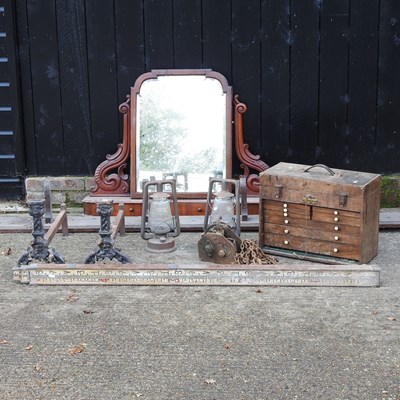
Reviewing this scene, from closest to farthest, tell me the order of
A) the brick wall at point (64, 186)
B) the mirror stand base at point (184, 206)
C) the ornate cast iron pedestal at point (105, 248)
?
the ornate cast iron pedestal at point (105, 248), the mirror stand base at point (184, 206), the brick wall at point (64, 186)

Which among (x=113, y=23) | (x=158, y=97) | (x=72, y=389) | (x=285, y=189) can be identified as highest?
(x=113, y=23)

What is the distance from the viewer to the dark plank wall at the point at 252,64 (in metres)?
6.20

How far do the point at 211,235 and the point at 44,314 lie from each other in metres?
1.22

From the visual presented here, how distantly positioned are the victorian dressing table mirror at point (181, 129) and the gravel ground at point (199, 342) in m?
1.59

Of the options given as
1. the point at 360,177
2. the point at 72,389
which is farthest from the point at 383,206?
the point at 72,389

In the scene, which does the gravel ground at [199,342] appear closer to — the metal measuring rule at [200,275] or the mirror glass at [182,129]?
the metal measuring rule at [200,275]

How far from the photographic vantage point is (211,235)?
5.02 metres

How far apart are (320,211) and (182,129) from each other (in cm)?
157

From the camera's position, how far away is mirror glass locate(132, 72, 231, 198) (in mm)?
6156

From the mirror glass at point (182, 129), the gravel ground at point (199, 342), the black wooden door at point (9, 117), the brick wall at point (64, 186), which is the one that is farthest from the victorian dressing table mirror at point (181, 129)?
the gravel ground at point (199, 342)

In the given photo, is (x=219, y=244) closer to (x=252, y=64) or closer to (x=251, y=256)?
(x=251, y=256)

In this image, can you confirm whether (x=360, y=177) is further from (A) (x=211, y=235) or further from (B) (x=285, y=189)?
(A) (x=211, y=235)

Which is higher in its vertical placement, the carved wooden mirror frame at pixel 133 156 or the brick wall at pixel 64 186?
the carved wooden mirror frame at pixel 133 156

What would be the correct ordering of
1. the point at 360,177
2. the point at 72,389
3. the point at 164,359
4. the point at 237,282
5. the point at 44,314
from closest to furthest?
the point at 72,389 < the point at 164,359 < the point at 44,314 < the point at 237,282 < the point at 360,177
